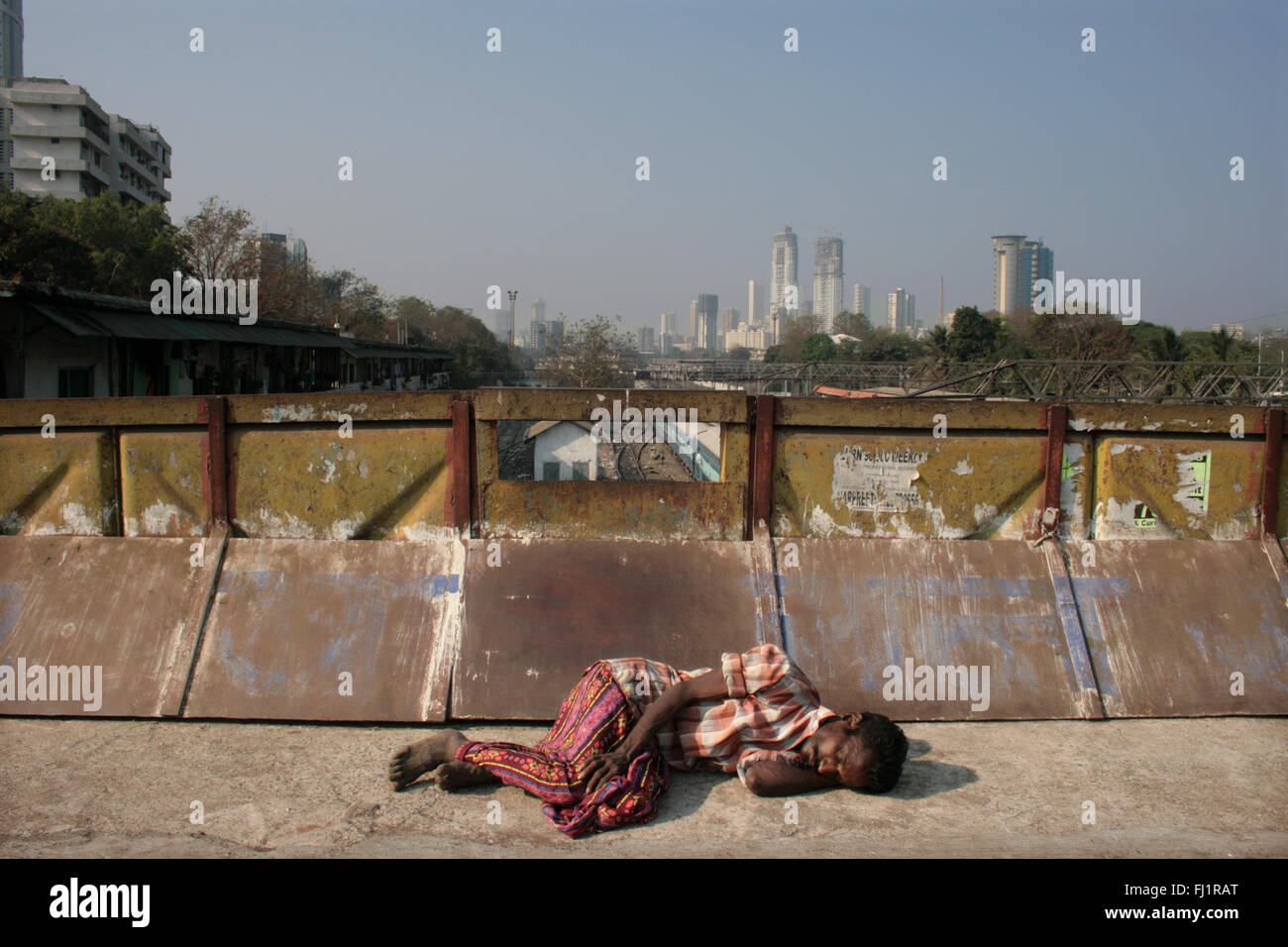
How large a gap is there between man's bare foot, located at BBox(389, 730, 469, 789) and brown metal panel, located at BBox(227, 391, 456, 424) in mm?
2012

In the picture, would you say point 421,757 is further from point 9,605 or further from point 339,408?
point 9,605

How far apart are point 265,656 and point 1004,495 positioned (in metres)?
4.43

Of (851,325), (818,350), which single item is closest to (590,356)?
(818,350)

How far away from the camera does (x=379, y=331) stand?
2734 inches

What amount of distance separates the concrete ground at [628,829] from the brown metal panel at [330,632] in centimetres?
16

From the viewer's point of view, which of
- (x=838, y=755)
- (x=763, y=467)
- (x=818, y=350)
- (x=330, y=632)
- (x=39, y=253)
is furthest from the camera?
(x=818, y=350)

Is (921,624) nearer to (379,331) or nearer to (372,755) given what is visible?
(372,755)

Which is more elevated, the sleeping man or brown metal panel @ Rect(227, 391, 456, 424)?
brown metal panel @ Rect(227, 391, 456, 424)

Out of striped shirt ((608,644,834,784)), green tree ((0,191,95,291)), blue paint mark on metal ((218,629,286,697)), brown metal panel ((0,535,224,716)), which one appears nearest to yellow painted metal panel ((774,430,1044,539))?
striped shirt ((608,644,834,784))

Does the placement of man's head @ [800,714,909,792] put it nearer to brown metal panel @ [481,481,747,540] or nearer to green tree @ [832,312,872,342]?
brown metal panel @ [481,481,747,540]

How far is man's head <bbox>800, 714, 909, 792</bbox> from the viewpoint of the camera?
3.72m

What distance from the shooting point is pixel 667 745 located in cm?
395

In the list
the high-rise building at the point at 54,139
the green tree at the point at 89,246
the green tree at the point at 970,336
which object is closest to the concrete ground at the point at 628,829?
the green tree at the point at 89,246

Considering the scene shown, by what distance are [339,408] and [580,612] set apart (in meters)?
1.91
